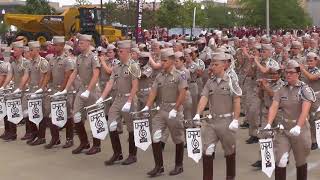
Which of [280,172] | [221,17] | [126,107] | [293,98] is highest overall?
[221,17]

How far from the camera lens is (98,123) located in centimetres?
930

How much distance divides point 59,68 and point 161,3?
34.8 metres

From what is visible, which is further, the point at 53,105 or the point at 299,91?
the point at 53,105

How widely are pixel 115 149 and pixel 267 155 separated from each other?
3.27m

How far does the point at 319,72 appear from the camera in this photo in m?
9.91

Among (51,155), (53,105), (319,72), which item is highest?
(319,72)

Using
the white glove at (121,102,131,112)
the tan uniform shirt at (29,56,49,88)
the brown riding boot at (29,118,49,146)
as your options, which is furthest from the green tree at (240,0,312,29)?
the white glove at (121,102,131,112)

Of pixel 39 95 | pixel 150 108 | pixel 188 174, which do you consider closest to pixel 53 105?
pixel 39 95

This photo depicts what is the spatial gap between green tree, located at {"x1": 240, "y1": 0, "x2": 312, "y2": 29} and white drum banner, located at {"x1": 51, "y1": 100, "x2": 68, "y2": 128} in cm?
3444

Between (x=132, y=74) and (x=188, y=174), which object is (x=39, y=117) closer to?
(x=132, y=74)

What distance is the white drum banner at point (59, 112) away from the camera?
1026cm

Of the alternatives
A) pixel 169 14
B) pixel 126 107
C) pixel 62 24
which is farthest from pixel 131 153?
pixel 169 14

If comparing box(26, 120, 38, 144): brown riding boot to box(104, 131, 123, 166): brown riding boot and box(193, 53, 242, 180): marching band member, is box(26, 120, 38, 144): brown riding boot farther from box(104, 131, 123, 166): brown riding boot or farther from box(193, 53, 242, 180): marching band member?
box(193, 53, 242, 180): marching band member

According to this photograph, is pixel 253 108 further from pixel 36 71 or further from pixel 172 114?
pixel 36 71
